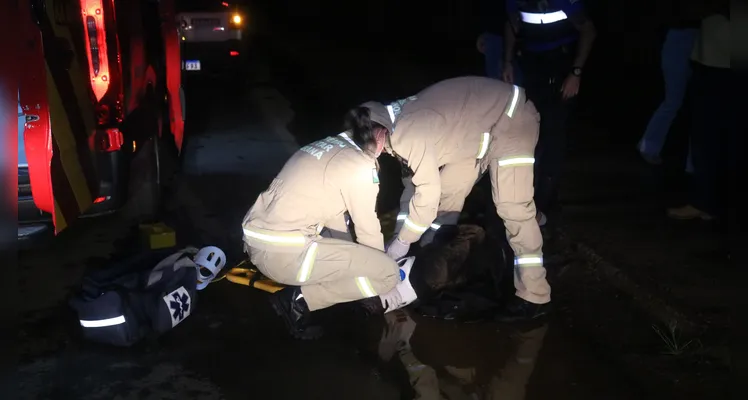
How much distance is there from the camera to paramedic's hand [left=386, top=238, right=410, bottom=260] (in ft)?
15.5

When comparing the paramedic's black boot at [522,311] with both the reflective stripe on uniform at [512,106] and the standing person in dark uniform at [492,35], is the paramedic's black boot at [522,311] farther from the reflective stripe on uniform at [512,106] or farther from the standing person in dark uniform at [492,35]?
the standing person in dark uniform at [492,35]

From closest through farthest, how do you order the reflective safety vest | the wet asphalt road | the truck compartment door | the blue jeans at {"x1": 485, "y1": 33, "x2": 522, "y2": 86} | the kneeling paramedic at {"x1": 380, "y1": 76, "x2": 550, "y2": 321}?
the wet asphalt road < the truck compartment door < the kneeling paramedic at {"x1": 380, "y1": 76, "x2": 550, "y2": 321} < the reflective safety vest < the blue jeans at {"x1": 485, "y1": 33, "x2": 522, "y2": 86}

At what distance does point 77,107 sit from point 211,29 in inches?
315

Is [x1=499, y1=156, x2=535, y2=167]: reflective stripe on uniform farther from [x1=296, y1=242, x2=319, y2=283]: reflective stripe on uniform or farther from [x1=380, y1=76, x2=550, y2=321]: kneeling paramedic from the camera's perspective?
[x1=296, y1=242, x2=319, y2=283]: reflective stripe on uniform

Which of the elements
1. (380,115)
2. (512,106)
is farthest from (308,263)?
(512,106)

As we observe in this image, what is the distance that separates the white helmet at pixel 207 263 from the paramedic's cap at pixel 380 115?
1.43 metres

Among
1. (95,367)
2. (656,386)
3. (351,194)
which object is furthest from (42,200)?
(656,386)

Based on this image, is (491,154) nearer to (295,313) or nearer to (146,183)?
(295,313)

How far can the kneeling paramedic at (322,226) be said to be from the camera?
4.28 m

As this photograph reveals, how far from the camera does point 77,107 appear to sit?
4.68m

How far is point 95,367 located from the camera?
166 inches

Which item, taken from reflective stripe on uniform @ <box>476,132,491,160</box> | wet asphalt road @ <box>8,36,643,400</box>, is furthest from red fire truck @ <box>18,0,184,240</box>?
reflective stripe on uniform @ <box>476,132,491,160</box>

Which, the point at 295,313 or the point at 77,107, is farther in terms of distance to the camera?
the point at 77,107

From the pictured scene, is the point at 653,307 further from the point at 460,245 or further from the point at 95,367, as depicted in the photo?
the point at 95,367
